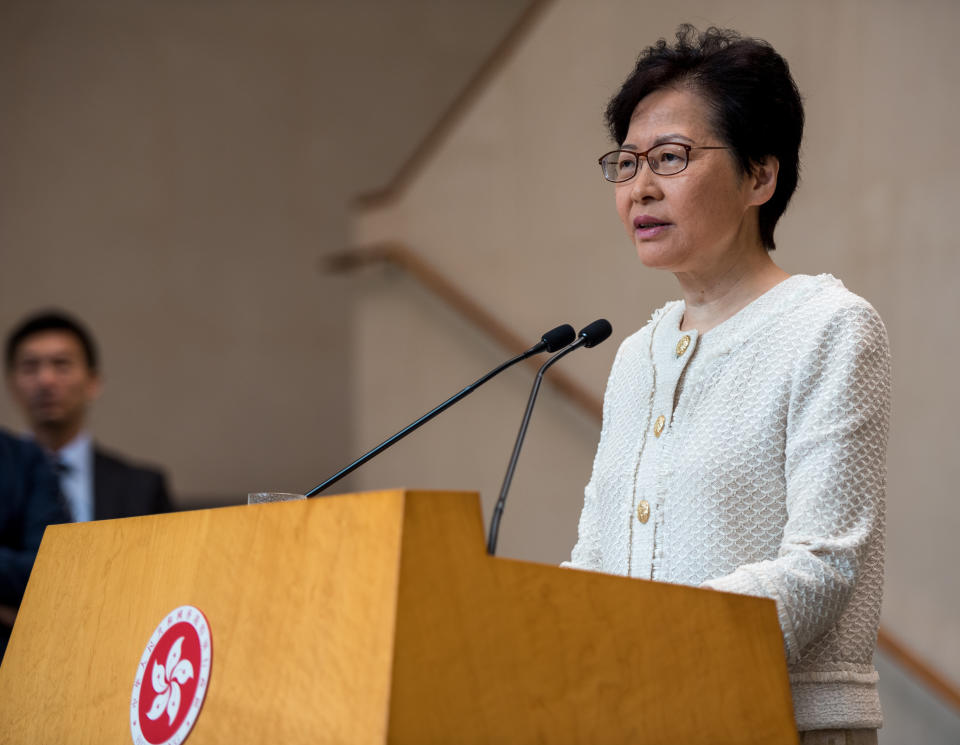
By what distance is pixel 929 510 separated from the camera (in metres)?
3.39

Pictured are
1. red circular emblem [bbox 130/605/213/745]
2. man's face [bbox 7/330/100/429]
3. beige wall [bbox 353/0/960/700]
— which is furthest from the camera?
man's face [bbox 7/330/100/429]

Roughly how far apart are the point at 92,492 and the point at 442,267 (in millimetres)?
1786

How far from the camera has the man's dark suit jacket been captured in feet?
A: 13.3

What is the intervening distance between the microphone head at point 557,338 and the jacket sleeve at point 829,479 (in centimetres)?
35

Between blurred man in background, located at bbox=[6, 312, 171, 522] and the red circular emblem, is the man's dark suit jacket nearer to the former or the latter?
blurred man in background, located at bbox=[6, 312, 171, 522]

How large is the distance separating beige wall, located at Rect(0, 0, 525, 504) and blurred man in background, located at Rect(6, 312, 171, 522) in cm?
A: 268

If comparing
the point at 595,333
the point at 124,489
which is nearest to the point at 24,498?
the point at 124,489

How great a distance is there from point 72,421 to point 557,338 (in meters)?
2.99

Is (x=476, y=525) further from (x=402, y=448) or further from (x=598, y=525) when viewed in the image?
(x=402, y=448)

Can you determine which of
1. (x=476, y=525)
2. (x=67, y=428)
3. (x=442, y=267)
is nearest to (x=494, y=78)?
(x=442, y=267)

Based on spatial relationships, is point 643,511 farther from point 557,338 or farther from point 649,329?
point 649,329

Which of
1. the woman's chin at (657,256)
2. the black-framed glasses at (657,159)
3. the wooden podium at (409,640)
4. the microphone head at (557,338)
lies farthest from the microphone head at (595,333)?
the wooden podium at (409,640)

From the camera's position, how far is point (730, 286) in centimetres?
180

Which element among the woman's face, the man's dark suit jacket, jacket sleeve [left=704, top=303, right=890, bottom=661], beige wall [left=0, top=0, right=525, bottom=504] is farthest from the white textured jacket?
beige wall [left=0, top=0, right=525, bottom=504]
